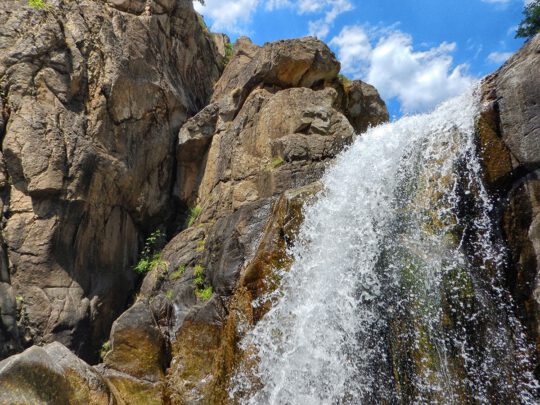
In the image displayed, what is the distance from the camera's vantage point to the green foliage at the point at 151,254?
13242 millimetres

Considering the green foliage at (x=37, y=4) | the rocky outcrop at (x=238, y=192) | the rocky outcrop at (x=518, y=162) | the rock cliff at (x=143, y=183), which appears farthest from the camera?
the green foliage at (x=37, y=4)

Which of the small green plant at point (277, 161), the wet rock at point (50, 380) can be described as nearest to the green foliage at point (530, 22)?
the small green plant at point (277, 161)

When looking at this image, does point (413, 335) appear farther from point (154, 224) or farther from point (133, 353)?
point (154, 224)

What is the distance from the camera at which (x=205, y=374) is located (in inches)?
336

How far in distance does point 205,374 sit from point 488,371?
4.70 metres

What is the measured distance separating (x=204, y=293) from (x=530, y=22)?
1998cm

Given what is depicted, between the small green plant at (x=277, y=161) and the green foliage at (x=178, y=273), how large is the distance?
125 inches

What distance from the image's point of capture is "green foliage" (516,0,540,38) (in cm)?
2141

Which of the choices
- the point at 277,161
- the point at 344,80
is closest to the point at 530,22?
the point at 344,80

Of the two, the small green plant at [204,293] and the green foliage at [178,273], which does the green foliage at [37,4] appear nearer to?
the green foliage at [178,273]

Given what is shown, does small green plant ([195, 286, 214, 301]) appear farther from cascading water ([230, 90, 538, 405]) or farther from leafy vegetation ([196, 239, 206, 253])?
cascading water ([230, 90, 538, 405])

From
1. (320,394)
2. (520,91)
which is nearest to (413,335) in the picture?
(320,394)

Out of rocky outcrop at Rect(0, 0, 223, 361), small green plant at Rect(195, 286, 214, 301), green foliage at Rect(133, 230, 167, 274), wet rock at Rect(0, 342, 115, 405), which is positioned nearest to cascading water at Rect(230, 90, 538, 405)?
wet rock at Rect(0, 342, 115, 405)

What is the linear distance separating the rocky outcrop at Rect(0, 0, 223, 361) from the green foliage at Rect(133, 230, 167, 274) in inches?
11.3
